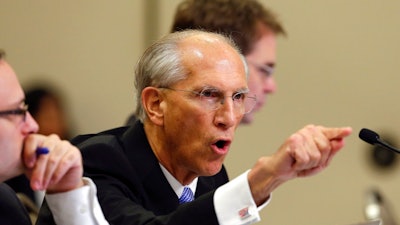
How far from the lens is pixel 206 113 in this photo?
2.38 meters

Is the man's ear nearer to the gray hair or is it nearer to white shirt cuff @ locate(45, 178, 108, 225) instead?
the gray hair

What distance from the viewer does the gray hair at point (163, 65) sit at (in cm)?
242

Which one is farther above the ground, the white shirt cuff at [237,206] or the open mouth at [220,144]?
the white shirt cuff at [237,206]

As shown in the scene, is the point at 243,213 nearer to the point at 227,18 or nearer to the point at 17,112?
the point at 17,112

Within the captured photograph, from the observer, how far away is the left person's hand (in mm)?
1824

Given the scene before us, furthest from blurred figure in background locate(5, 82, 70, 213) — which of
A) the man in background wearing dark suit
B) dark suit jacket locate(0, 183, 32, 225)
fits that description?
dark suit jacket locate(0, 183, 32, 225)

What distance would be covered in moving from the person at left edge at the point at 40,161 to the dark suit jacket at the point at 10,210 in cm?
14

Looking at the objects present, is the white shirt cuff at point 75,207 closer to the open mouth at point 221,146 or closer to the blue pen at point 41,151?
the blue pen at point 41,151

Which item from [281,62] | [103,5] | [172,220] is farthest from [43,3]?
[172,220]

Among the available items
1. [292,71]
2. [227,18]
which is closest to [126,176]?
[227,18]

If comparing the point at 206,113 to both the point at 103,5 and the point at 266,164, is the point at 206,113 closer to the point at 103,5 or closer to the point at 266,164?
the point at 266,164

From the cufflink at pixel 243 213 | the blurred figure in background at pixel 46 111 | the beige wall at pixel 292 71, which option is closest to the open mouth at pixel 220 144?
the cufflink at pixel 243 213

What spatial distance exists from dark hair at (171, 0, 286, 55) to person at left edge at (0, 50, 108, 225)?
1.70 metres

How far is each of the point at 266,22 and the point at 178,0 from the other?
1.33 m
